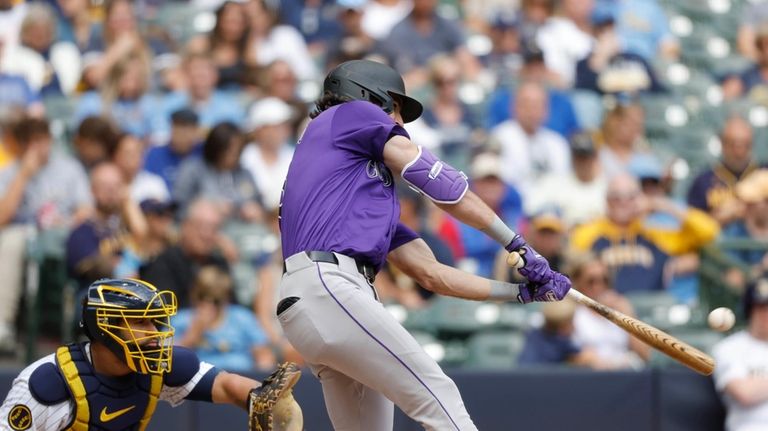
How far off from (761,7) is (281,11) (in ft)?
17.0

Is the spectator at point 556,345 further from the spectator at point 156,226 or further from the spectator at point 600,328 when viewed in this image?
the spectator at point 156,226

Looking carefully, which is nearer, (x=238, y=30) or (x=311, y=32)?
(x=238, y=30)

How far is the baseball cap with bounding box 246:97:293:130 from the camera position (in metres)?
10.1

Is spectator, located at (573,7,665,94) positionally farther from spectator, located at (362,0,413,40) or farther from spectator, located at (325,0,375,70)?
spectator, located at (325,0,375,70)

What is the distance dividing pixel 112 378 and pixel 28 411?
334mm

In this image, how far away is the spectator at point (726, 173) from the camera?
33.4 feet

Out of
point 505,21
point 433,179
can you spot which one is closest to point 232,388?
point 433,179

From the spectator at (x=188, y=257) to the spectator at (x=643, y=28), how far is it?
222 inches

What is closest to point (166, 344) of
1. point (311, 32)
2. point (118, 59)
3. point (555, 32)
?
point (118, 59)

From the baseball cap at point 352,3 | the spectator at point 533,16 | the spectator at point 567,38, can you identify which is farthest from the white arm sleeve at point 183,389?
the spectator at point 533,16

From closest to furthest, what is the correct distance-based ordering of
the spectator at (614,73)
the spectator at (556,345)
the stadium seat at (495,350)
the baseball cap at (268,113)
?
the spectator at (556,345)
the stadium seat at (495,350)
the baseball cap at (268,113)
the spectator at (614,73)

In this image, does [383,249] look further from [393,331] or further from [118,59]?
[118,59]

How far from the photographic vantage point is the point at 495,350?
8.54 metres

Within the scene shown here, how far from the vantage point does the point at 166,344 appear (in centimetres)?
486
